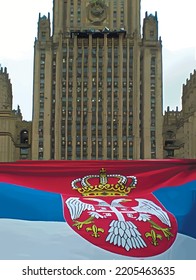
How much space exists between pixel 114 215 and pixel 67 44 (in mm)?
96233

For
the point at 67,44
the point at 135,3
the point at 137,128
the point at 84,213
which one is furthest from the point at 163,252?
the point at 135,3

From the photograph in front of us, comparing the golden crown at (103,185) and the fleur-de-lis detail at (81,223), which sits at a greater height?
the golden crown at (103,185)

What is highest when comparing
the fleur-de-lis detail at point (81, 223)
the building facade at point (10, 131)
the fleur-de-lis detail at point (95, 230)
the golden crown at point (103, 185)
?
the building facade at point (10, 131)

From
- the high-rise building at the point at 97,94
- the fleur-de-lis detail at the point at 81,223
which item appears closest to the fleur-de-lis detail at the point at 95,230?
the fleur-de-lis detail at the point at 81,223

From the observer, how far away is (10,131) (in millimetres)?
97250

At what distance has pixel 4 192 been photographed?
9.98 m

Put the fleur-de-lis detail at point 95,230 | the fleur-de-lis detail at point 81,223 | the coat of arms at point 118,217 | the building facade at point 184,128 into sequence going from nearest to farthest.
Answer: the coat of arms at point 118,217, the fleur-de-lis detail at point 95,230, the fleur-de-lis detail at point 81,223, the building facade at point 184,128

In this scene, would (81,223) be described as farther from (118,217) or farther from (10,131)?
(10,131)

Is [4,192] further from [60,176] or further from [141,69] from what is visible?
[141,69]

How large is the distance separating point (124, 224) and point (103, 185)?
1125 mm

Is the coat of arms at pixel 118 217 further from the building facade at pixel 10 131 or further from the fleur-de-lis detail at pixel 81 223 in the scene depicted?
the building facade at pixel 10 131

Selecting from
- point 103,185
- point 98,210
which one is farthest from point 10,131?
point 98,210

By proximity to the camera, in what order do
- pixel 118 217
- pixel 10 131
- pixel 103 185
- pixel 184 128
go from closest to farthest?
pixel 118 217 → pixel 103 185 → pixel 10 131 → pixel 184 128

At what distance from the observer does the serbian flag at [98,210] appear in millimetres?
9016
